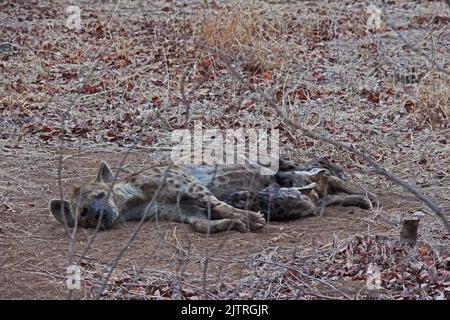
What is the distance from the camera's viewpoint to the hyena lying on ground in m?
5.98

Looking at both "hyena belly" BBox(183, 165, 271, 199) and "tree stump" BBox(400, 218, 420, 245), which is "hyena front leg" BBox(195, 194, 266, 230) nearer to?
"hyena belly" BBox(183, 165, 271, 199)

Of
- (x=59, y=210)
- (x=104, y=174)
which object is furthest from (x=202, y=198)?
(x=59, y=210)

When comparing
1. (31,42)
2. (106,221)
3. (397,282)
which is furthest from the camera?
(31,42)

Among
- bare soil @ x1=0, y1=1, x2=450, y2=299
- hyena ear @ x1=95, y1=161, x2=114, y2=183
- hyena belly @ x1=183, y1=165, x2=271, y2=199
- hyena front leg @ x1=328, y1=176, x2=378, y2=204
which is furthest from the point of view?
hyena front leg @ x1=328, y1=176, x2=378, y2=204

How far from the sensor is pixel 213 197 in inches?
247

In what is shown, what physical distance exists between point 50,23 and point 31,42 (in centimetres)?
141

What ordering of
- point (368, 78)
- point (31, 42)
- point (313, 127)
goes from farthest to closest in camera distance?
point (31, 42) < point (368, 78) < point (313, 127)

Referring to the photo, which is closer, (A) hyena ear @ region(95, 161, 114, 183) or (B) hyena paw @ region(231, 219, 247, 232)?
(B) hyena paw @ region(231, 219, 247, 232)

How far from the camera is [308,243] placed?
5.58 meters

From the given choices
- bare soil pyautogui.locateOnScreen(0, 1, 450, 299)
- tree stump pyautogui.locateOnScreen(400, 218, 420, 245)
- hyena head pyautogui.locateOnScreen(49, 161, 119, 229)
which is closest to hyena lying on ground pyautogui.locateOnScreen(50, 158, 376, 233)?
hyena head pyautogui.locateOnScreen(49, 161, 119, 229)

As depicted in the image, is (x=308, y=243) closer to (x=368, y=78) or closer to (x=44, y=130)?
(x=44, y=130)

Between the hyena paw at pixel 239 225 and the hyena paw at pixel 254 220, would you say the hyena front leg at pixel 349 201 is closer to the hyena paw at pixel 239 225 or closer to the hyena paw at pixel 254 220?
the hyena paw at pixel 254 220

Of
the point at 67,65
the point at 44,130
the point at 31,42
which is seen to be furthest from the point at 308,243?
the point at 31,42

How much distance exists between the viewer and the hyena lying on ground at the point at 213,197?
5.98 meters
